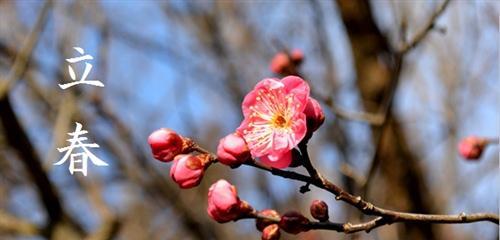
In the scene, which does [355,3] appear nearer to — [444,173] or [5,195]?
[444,173]

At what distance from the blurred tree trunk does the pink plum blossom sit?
1.49m

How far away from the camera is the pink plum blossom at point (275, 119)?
0.95m

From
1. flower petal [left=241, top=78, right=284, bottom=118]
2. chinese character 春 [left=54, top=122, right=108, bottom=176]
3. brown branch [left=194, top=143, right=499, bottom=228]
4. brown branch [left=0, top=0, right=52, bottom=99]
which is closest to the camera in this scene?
brown branch [left=194, top=143, right=499, bottom=228]

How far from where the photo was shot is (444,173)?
137 inches

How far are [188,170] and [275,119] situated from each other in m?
0.17

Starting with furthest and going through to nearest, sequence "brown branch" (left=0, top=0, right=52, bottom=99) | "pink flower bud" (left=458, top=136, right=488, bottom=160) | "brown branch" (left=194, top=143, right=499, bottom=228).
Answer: "brown branch" (left=0, top=0, right=52, bottom=99), "pink flower bud" (left=458, top=136, right=488, bottom=160), "brown branch" (left=194, top=143, right=499, bottom=228)

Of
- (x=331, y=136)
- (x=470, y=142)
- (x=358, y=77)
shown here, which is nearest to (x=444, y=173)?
(x=331, y=136)

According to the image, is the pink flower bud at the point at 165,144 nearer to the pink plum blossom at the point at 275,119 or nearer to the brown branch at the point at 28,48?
the pink plum blossom at the point at 275,119

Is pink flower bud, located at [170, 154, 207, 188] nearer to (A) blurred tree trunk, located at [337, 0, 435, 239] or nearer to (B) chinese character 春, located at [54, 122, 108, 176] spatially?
(B) chinese character 春, located at [54, 122, 108, 176]

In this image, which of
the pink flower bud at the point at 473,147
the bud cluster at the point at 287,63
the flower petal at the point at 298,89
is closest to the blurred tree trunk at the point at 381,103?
the bud cluster at the point at 287,63

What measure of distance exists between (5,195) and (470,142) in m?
2.19

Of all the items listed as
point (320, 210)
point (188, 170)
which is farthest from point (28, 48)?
point (320, 210)

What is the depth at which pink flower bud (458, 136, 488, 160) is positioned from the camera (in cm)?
177

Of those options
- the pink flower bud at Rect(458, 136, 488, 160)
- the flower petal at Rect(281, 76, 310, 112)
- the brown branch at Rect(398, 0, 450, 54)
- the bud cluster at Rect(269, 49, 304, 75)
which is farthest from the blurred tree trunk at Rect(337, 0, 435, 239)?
the flower petal at Rect(281, 76, 310, 112)
